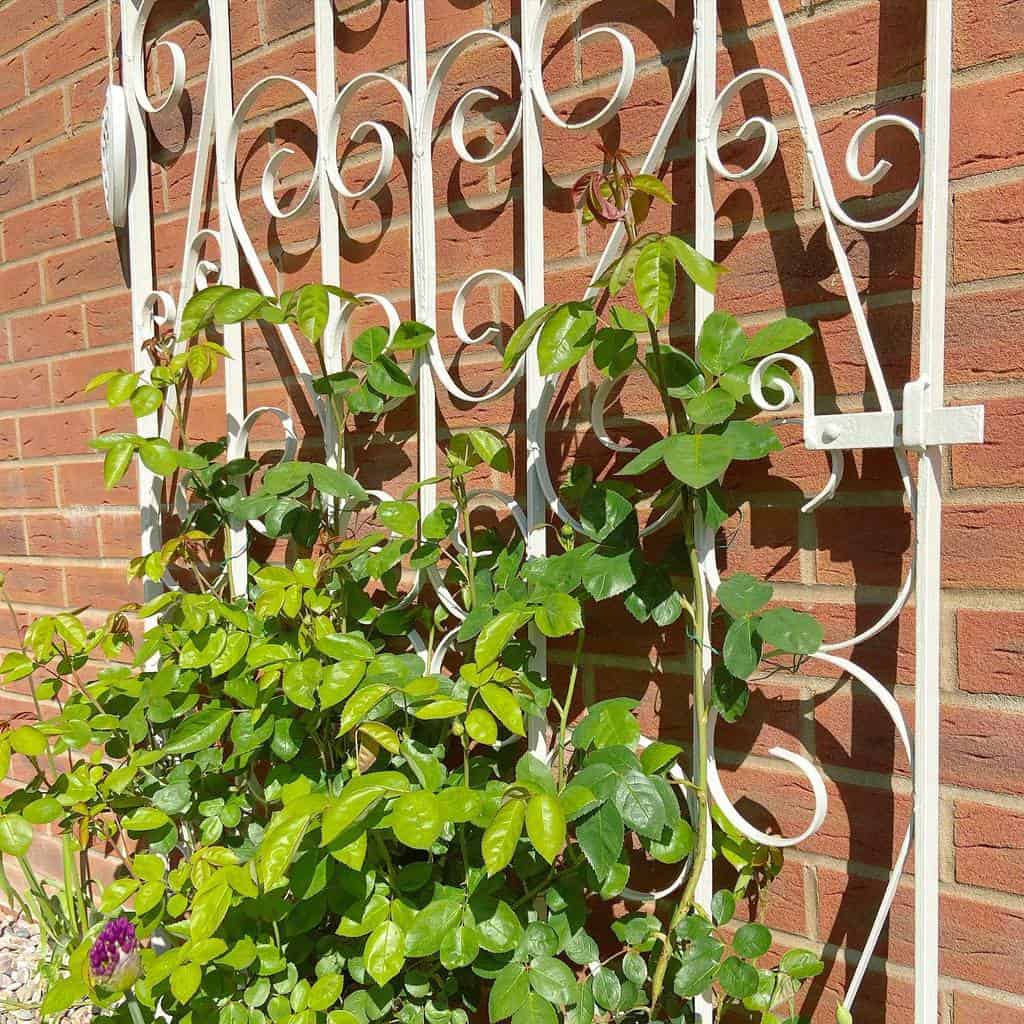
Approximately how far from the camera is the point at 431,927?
107 centimetres

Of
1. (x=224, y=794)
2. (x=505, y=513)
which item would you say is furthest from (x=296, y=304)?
(x=224, y=794)

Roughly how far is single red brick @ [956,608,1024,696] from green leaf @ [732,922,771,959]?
368 millimetres

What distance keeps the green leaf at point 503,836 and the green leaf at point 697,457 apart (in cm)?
38

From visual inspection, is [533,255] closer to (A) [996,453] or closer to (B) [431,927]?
(A) [996,453]

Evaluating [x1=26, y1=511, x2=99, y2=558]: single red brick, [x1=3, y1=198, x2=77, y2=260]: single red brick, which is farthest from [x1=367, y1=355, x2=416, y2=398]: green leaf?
[x1=3, y1=198, x2=77, y2=260]: single red brick

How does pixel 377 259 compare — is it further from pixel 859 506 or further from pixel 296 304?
pixel 859 506

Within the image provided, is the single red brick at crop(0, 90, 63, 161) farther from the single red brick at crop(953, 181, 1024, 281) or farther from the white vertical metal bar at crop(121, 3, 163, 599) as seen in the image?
the single red brick at crop(953, 181, 1024, 281)

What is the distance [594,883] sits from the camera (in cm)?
116

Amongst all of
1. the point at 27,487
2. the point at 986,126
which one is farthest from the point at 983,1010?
the point at 27,487

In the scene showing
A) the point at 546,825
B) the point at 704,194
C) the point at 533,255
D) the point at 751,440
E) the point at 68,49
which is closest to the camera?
the point at 546,825

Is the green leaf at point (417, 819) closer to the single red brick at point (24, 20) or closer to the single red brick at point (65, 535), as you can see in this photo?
the single red brick at point (65, 535)

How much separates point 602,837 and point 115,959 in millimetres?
638

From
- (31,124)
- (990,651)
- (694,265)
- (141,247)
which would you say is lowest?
(990,651)

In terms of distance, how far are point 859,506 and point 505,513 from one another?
0.51m
